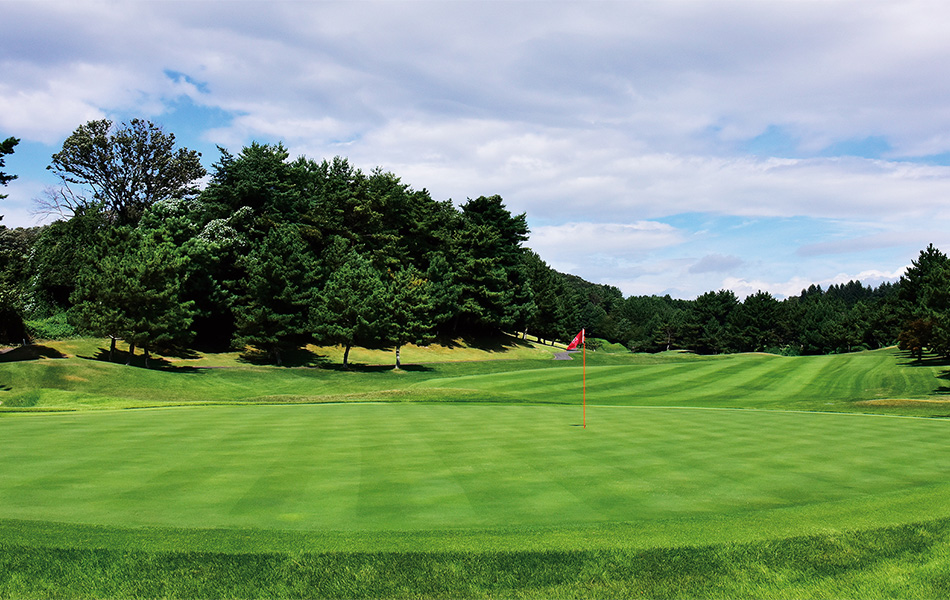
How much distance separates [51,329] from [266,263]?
18.5 m

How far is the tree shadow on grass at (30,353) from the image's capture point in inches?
1506

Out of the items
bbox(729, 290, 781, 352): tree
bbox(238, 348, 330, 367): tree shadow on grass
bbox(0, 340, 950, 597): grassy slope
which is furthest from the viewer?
bbox(729, 290, 781, 352): tree

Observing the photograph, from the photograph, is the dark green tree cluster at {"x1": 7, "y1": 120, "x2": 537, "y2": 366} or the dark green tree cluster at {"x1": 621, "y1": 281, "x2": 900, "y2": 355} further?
the dark green tree cluster at {"x1": 621, "y1": 281, "x2": 900, "y2": 355}

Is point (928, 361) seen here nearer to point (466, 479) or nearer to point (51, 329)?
point (466, 479)

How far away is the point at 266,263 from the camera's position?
49.2 metres

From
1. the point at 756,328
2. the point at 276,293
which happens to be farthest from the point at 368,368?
the point at 756,328

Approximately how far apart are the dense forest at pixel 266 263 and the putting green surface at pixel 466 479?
29333mm

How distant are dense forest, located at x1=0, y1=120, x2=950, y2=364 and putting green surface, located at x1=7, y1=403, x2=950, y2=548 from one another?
1155 inches

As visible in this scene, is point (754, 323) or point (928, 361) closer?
point (928, 361)

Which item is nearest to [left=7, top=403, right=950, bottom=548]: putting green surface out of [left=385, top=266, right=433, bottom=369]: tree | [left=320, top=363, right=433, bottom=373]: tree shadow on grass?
[left=385, top=266, right=433, bottom=369]: tree

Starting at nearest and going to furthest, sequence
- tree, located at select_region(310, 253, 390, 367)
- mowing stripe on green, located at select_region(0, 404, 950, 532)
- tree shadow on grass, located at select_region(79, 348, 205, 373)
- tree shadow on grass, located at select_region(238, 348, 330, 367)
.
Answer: mowing stripe on green, located at select_region(0, 404, 950, 532), tree shadow on grass, located at select_region(79, 348, 205, 373), tree, located at select_region(310, 253, 390, 367), tree shadow on grass, located at select_region(238, 348, 330, 367)

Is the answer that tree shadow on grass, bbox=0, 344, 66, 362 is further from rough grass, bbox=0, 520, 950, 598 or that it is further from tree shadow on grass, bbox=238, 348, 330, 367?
rough grass, bbox=0, 520, 950, 598

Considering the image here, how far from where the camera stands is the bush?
46.4 metres

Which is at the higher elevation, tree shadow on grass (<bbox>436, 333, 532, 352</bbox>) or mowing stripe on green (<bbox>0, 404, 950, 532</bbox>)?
tree shadow on grass (<bbox>436, 333, 532, 352</bbox>)
